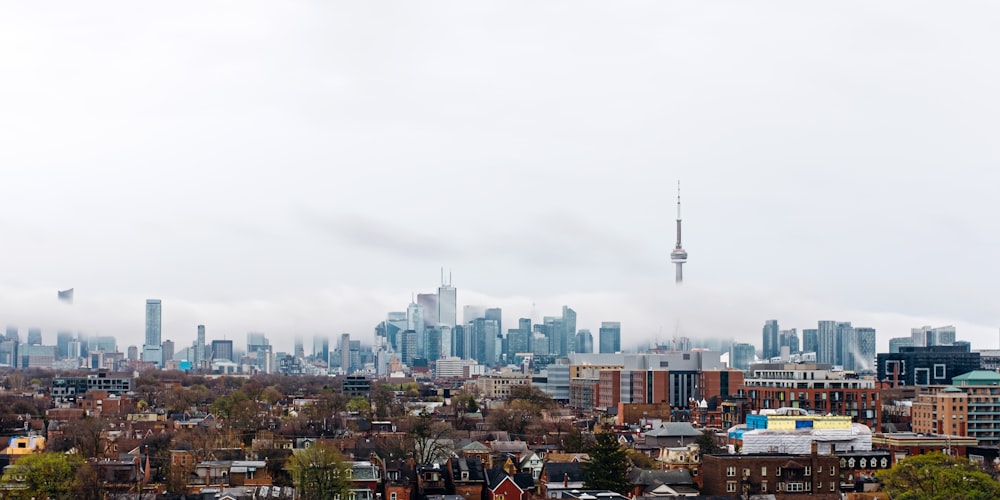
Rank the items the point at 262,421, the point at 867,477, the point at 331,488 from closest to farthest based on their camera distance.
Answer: the point at 331,488
the point at 867,477
the point at 262,421

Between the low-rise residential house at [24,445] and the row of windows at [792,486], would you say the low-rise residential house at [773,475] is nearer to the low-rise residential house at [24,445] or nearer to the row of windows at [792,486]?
the row of windows at [792,486]

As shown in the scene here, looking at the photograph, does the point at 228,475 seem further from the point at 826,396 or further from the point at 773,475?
the point at 826,396

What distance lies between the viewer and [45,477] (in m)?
63.3

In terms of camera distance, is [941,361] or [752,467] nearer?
[752,467]

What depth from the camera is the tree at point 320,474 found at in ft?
214

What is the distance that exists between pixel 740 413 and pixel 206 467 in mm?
58526

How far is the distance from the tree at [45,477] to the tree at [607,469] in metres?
25.0

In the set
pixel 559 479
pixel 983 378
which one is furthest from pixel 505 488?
pixel 983 378

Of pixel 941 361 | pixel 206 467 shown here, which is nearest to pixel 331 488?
pixel 206 467

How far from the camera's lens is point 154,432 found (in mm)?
101188

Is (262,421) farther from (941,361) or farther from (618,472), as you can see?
(941,361)

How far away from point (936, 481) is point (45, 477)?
131 feet

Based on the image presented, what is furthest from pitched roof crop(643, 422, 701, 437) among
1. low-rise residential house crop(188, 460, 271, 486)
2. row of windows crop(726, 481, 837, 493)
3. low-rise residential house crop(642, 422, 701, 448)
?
low-rise residential house crop(188, 460, 271, 486)

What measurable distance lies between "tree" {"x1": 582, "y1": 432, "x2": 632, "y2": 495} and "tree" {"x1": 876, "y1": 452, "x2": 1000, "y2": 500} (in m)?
12.7
